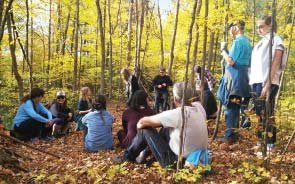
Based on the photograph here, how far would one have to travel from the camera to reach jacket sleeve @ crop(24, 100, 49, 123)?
7.57 meters

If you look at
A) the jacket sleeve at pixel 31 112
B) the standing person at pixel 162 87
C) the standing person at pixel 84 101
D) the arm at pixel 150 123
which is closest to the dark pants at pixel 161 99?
the standing person at pixel 162 87

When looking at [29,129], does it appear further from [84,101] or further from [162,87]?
[162,87]

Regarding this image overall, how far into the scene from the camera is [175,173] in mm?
3986

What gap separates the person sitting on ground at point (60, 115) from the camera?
834cm

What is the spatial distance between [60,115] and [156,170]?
4.56 metres

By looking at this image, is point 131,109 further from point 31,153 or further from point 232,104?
point 31,153

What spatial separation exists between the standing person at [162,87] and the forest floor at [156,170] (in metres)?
4.63

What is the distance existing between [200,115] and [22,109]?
4.74 m

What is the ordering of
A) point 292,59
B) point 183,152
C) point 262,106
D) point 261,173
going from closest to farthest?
1. point 261,173
2. point 183,152
3. point 262,106
4. point 292,59

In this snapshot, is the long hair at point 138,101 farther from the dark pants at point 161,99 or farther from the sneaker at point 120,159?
the dark pants at point 161,99

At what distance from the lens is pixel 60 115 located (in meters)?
8.46

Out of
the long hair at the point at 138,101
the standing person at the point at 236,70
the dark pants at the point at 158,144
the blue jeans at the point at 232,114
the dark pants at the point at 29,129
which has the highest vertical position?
the standing person at the point at 236,70

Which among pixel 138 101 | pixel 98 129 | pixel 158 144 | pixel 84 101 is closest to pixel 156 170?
pixel 158 144

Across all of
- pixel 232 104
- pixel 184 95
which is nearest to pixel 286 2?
pixel 232 104
